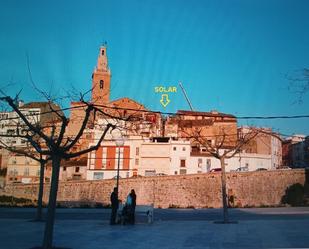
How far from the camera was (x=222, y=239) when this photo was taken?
38.5 feet

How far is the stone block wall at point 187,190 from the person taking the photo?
47.8 m

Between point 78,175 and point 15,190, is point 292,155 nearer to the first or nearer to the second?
point 78,175

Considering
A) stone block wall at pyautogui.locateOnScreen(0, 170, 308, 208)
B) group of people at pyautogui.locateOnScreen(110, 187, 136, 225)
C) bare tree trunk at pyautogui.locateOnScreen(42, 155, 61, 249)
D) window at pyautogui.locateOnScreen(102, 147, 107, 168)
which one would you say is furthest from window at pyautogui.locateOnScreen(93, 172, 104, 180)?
bare tree trunk at pyautogui.locateOnScreen(42, 155, 61, 249)

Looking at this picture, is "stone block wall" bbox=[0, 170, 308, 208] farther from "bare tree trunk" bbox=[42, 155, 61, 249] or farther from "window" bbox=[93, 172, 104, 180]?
"bare tree trunk" bbox=[42, 155, 61, 249]

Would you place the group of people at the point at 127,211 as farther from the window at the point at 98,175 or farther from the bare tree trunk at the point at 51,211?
the window at the point at 98,175

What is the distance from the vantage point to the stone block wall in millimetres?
47812

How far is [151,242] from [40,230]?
5.49 metres

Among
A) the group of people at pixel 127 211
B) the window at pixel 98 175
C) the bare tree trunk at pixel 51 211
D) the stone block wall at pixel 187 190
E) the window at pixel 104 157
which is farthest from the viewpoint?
the window at pixel 104 157

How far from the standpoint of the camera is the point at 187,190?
48531 millimetres

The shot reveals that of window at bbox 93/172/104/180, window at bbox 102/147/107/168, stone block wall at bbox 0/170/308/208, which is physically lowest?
stone block wall at bbox 0/170/308/208

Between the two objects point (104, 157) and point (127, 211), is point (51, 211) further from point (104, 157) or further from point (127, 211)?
point (104, 157)

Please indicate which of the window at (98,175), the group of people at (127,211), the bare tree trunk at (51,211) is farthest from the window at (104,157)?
the bare tree trunk at (51,211)

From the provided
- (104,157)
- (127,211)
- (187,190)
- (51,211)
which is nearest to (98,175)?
(104,157)

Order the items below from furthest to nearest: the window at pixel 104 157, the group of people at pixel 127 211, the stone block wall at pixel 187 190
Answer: the window at pixel 104 157
the stone block wall at pixel 187 190
the group of people at pixel 127 211
